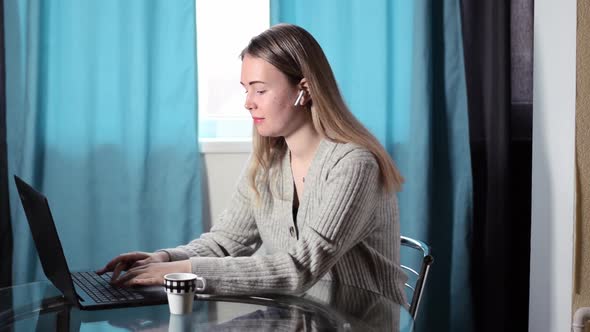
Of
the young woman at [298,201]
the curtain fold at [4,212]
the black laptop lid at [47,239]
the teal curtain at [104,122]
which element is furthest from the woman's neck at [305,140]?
the curtain fold at [4,212]

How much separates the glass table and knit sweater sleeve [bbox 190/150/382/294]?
0.12 ft

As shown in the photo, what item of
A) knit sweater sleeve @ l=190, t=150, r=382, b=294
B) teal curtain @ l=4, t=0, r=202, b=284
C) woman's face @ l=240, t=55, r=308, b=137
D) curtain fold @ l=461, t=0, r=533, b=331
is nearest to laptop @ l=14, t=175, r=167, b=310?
knit sweater sleeve @ l=190, t=150, r=382, b=294

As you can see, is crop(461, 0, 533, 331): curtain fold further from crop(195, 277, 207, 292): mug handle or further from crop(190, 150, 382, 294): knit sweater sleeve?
crop(195, 277, 207, 292): mug handle

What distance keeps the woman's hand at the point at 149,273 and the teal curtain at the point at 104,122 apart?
131 centimetres

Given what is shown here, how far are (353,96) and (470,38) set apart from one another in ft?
1.65

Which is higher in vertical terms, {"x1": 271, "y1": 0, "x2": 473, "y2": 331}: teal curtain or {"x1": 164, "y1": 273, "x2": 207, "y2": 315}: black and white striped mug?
{"x1": 271, "y1": 0, "x2": 473, "y2": 331}: teal curtain

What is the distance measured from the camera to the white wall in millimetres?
2916

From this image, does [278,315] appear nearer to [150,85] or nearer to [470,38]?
[150,85]

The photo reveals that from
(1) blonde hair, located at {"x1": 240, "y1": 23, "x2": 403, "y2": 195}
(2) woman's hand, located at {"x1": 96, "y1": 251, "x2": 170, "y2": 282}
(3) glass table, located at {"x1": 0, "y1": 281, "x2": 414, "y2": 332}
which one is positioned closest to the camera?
(3) glass table, located at {"x1": 0, "y1": 281, "x2": 414, "y2": 332}

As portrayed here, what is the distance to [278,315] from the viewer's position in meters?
1.58

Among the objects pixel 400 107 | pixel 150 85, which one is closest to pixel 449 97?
pixel 400 107

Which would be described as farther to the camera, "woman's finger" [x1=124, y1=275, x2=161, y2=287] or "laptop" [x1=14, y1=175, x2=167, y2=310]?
"woman's finger" [x1=124, y1=275, x2=161, y2=287]

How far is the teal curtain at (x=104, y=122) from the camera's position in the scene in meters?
2.99

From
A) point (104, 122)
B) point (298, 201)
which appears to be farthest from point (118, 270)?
point (104, 122)
